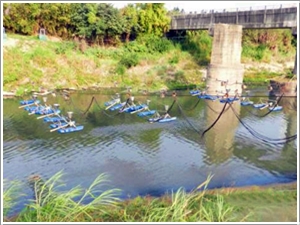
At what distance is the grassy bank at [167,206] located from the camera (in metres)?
8.69

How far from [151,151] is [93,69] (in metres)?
19.0

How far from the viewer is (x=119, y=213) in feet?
32.1

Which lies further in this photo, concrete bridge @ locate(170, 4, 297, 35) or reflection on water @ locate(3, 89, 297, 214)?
concrete bridge @ locate(170, 4, 297, 35)

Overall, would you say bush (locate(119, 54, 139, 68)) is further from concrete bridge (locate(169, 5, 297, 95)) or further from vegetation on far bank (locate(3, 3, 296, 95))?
concrete bridge (locate(169, 5, 297, 95))

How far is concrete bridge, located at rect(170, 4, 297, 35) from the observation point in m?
27.5

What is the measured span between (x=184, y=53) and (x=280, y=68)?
10088 millimetres

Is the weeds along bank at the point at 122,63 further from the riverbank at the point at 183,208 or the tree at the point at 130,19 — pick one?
the riverbank at the point at 183,208

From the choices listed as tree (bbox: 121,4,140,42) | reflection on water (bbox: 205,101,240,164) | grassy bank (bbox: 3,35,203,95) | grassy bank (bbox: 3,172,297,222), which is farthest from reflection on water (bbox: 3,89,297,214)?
tree (bbox: 121,4,140,42)

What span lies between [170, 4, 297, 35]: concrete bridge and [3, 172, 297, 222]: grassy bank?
59.8 feet

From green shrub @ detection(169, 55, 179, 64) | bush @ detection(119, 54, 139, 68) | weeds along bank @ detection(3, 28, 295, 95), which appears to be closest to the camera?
weeds along bank @ detection(3, 28, 295, 95)

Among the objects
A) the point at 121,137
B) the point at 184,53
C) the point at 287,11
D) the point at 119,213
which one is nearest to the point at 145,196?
the point at 119,213

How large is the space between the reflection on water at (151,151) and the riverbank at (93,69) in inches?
299

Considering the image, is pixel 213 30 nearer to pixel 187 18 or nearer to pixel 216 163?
pixel 187 18

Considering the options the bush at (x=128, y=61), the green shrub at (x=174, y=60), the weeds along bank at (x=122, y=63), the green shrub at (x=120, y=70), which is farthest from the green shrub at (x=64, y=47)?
the green shrub at (x=174, y=60)
